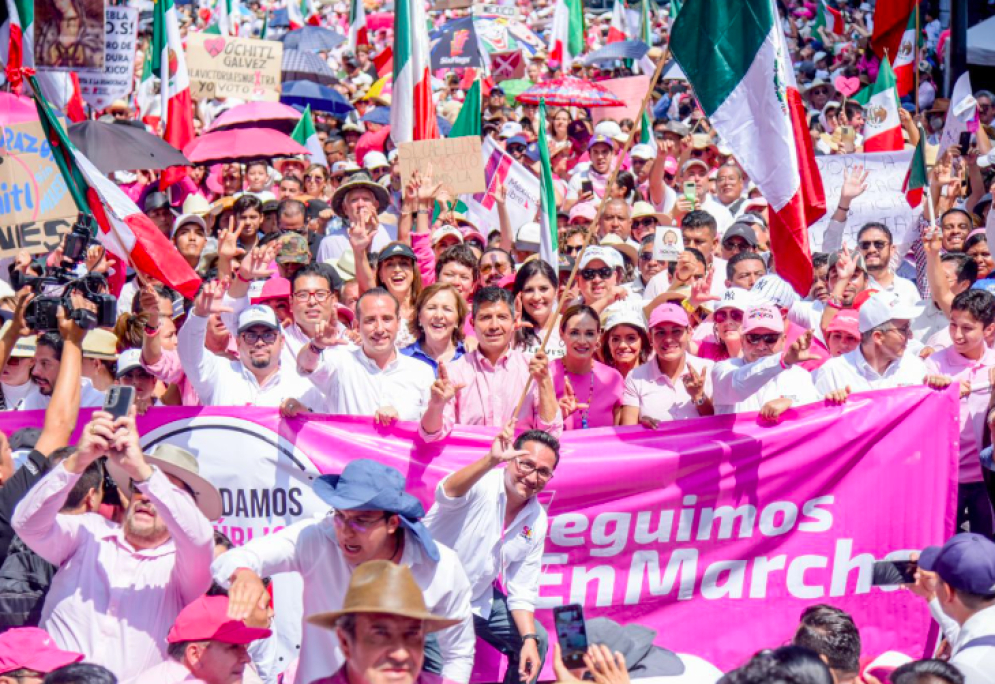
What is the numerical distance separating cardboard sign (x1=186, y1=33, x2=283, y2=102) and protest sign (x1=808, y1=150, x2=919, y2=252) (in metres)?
6.39

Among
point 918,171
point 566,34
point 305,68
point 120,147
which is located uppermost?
point 566,34

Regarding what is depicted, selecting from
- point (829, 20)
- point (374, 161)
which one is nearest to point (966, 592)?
point (374, 161)

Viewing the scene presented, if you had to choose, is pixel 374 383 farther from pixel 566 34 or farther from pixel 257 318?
pixel 566 34

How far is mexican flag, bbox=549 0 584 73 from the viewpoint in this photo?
20.1 metres

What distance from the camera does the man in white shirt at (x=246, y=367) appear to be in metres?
6.45

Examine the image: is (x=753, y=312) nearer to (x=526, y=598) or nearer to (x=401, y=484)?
(x=526, y=598)

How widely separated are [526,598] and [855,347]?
2.65 meters

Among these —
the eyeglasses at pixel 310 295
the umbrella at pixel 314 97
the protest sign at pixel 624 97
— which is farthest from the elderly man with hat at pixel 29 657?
the umbrella at pixel 314 97

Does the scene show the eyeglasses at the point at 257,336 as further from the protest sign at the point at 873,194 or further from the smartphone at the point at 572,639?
A: the protest sign at the point at 873,194

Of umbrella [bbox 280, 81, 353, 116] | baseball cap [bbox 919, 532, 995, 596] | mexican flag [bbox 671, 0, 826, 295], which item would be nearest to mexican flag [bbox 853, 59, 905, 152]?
mexican flag [bbox 671, 0, 826, 295]

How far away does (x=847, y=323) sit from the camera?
24.4 ft

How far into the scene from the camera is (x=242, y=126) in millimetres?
13672

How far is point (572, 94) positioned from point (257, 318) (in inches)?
335

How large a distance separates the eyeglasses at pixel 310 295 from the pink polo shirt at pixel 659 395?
1622 mm
